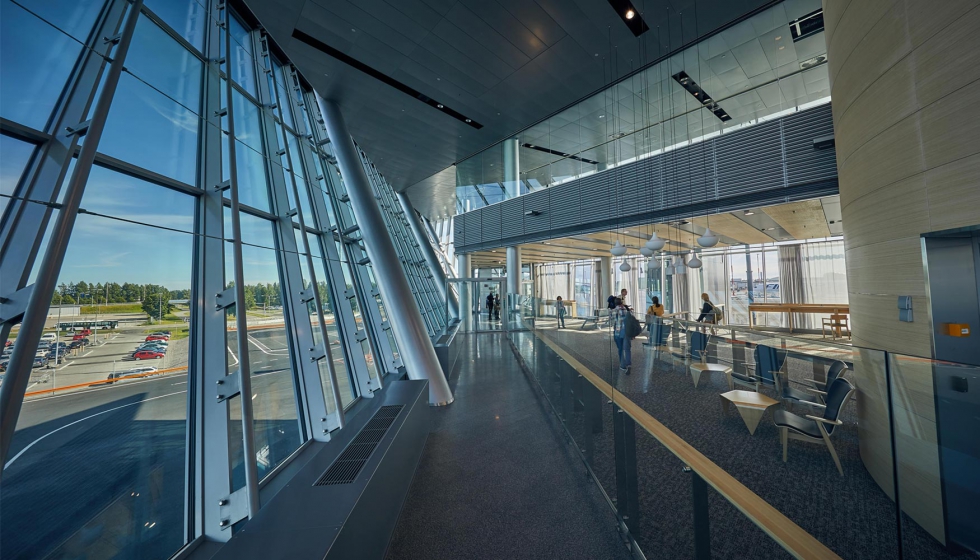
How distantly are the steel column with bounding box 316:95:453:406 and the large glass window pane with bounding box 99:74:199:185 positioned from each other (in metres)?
3.48

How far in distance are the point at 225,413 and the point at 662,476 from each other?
2.83 meters

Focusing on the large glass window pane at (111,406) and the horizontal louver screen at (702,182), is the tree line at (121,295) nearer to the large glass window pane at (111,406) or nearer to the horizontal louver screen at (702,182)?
the large glass window pane at (111,406)

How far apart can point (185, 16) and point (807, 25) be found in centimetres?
968

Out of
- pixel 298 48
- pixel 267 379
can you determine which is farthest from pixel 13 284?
→ pixel 298 48

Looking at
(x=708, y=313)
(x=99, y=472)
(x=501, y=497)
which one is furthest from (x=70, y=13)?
(x=708, y=313)

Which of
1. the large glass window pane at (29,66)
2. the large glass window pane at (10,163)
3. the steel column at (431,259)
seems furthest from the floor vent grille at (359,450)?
the steel column at (431,259)

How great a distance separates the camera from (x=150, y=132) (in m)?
2.62

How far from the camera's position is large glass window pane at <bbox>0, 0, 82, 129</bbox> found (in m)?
1.81

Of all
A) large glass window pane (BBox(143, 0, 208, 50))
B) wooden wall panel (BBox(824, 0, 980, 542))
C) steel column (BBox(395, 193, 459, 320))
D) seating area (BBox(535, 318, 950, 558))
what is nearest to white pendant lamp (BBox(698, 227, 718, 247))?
wooden wall panel (BBox(824, 0, 980, 542))

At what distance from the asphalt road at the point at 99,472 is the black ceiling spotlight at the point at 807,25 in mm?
10331

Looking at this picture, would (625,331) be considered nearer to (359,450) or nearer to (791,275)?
(359,450)

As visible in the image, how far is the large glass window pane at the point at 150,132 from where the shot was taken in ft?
7.72

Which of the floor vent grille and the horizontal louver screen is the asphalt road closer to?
the floor vent grille

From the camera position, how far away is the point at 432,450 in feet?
14.2
